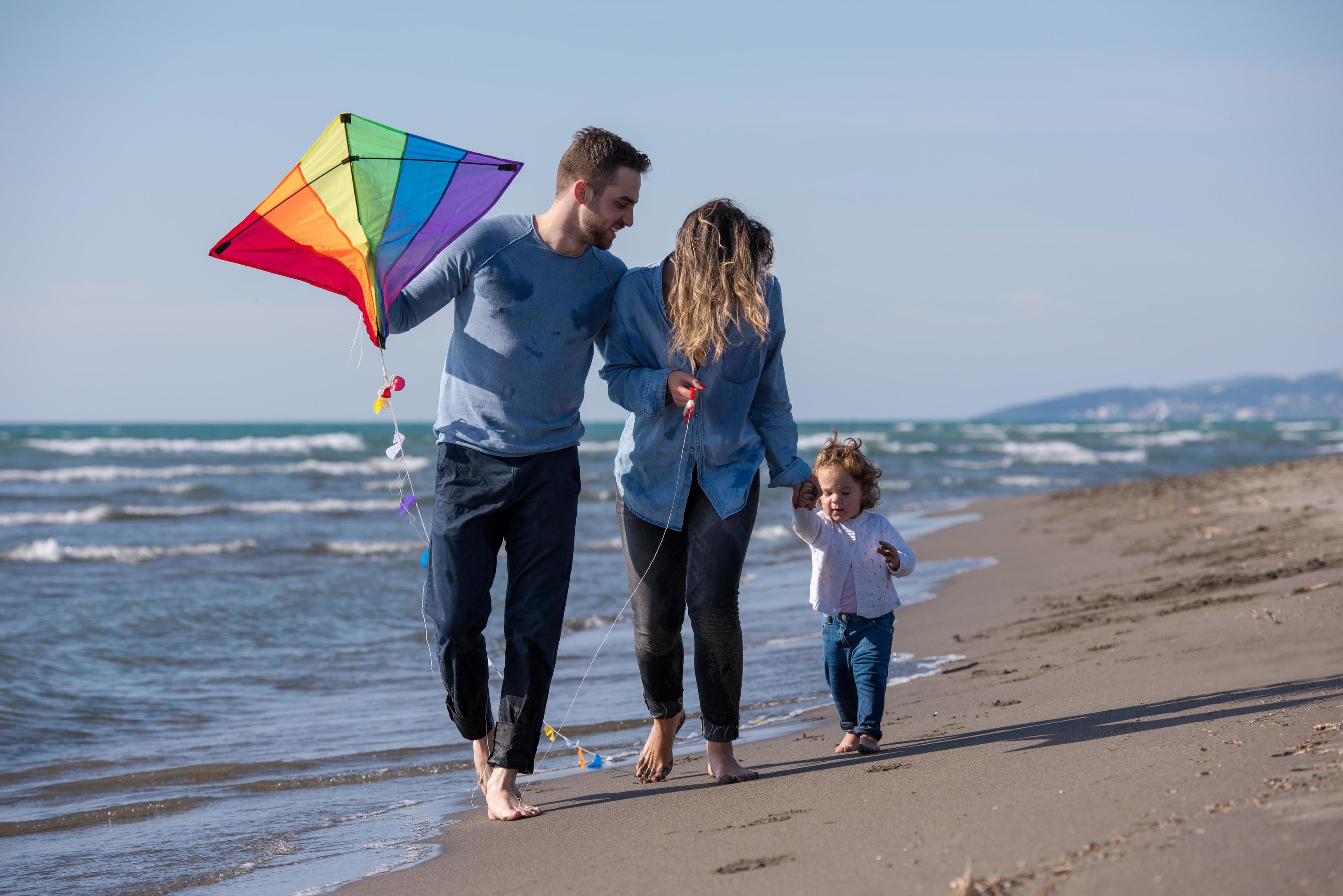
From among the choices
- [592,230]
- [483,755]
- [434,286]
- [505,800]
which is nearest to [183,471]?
[483,755]

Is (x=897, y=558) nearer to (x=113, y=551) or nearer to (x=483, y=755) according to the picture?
(x=483, y=755)

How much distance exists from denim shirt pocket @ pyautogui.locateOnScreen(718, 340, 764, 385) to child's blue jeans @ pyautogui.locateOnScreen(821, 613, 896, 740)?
0.90 m

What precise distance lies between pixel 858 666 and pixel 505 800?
1218 millimetres

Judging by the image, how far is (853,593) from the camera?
11.9 ft

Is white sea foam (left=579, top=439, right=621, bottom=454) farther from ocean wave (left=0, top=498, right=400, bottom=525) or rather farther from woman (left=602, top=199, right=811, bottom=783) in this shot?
woman (left=602, top=199, right=811, bottom=783)

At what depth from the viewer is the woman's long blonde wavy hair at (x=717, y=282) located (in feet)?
10.4

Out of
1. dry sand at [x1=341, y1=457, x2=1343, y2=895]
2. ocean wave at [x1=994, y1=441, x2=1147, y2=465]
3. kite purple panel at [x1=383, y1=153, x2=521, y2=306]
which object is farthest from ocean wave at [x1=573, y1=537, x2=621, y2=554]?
ocean wave at [x1=994, y1=441, x2=1147, y2=465]

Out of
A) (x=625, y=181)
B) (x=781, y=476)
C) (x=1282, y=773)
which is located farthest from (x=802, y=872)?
(x=625, y=181)

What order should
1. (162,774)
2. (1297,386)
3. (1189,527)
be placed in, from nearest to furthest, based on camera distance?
(162,774)
(1189,527)
(1297,386)

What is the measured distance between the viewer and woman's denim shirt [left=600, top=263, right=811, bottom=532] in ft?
10.7

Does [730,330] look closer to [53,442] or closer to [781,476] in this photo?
[781,476]

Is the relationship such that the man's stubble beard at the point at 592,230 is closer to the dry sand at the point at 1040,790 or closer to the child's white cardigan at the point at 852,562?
the child's white cardigan at the point at 852,562

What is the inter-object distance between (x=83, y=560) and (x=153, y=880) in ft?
33.4

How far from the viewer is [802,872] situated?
228 centimetres
